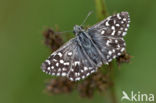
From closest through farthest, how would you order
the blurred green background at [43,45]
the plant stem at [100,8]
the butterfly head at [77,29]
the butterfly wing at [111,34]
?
the plant stem at [100,8] → the butterfly wing at [111,34] → the butterfly head at [77,29] → the blurred green background at [43,45]

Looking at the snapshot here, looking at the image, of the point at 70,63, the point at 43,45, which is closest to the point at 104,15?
the point at 70,63

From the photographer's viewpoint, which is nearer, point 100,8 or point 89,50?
point 100,8

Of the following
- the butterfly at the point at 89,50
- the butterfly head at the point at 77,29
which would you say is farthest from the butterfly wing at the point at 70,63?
the butterfly head at the point at 77,29

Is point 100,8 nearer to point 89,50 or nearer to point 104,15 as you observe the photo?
point 104,15

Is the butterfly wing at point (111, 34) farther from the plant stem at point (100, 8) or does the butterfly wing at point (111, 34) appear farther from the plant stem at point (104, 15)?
the plant stem at point (100, 8)

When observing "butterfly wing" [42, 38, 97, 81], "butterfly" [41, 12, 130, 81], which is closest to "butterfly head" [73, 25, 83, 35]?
"butterfly" [41, 12, 130, 81]

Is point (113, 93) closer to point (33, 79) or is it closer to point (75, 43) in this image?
point (75, 43)

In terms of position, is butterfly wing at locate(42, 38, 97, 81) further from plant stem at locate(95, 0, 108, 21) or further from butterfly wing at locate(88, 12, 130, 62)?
plant stem at locate(95, 0, 108, 21)
